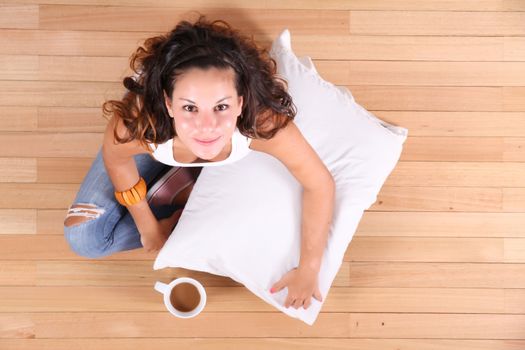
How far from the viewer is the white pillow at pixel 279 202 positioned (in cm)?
142

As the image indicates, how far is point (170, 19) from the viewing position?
1801mm

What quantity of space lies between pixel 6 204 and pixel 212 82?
42.6 inches

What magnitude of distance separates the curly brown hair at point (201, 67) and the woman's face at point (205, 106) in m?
0.02

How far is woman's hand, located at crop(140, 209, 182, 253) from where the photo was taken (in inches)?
61.1

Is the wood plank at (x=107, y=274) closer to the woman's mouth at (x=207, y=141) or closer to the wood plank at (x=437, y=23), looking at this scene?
the woman's mouth at (x=207, y=141)

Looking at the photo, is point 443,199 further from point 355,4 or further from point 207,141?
point 207,141

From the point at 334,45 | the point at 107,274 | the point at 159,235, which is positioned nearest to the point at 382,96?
the point at 334,45

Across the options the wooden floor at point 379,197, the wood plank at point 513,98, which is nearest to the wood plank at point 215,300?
the wooden floor at point 379,197

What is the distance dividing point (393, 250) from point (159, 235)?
0.77m

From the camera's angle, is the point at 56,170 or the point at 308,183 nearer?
the point at 308,183

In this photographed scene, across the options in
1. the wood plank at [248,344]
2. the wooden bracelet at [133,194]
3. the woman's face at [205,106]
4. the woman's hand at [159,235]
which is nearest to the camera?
the woman's face at [205,106]

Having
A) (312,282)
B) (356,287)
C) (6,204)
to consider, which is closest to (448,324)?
(356,287)

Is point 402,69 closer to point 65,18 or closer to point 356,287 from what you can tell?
point 356,287

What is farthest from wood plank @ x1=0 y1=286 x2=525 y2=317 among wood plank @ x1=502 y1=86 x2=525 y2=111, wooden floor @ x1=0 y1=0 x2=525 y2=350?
wood plank @ x1=502 y1=86 x2=525 y2=111
